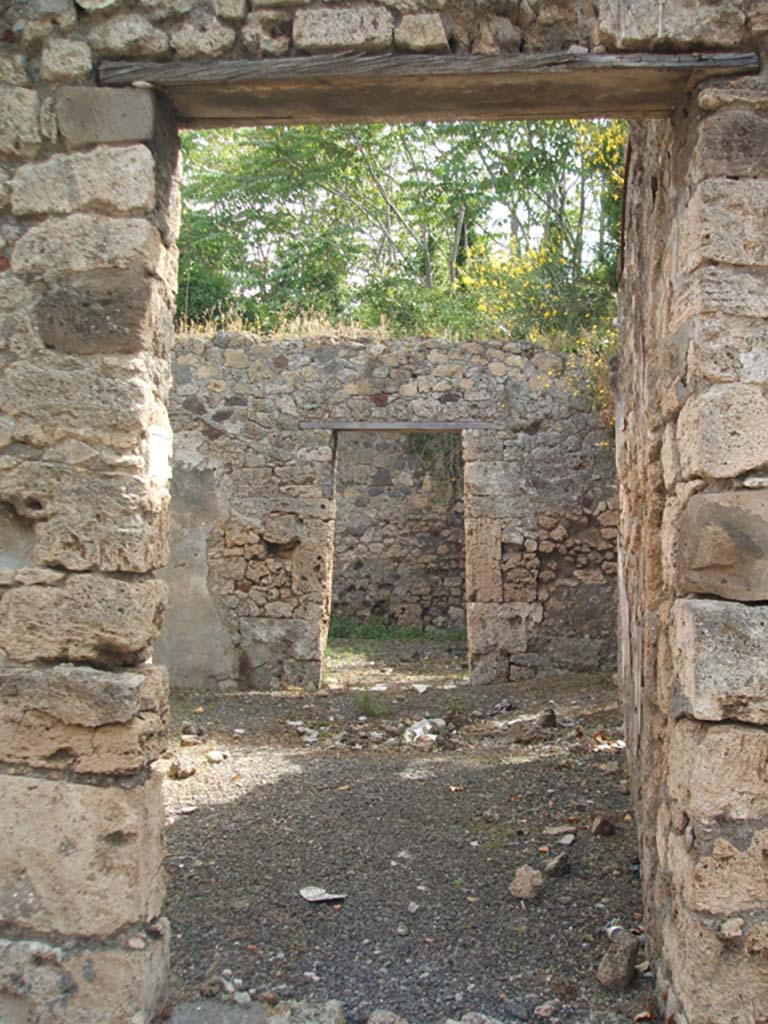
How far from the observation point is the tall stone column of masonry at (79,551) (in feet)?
8.54

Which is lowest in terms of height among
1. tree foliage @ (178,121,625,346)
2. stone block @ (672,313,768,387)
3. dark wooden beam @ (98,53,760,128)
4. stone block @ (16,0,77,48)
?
stone block @ (672,313,768,387)

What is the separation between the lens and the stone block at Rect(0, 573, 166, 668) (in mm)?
2643

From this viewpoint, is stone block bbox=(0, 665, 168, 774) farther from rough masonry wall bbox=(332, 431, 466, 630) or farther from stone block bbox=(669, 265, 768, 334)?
rough masonry wall bbox=(332, 431, 466, 630)

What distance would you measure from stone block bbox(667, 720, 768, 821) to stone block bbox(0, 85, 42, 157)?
253cm

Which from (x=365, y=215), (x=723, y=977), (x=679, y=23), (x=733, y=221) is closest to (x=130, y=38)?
(x=679, y=23)

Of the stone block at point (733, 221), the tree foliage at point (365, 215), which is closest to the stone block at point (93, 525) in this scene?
the stone block at point (733, 221)

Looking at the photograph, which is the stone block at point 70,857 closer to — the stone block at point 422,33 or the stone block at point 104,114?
the stone block at point 104,114

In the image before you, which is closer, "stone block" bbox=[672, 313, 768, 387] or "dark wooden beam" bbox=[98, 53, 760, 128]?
"stone block" bbox=[672, 313, 768, 387]

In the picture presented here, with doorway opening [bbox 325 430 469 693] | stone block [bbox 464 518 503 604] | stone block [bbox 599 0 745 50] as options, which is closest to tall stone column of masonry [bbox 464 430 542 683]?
stone block [bbox 464 518 503 604]

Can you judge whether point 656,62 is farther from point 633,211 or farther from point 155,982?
point 155,982

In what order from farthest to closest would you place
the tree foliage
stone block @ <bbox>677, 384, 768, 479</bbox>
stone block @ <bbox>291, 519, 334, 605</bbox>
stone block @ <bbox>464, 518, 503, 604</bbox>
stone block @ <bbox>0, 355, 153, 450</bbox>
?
the tree foliage
stone block @ <bbox>464, 518, 503, 604</bbox>
stone block @ <bbox>291, 519, 334, 605</bbox>
stone block @ <bbox>0, 355, 153, 450</bbox>
stone block @ <bbox>677, 384, 768, 479</bbox>

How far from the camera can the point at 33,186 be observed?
2.74m

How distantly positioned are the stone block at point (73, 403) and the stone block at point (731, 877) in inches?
76.2

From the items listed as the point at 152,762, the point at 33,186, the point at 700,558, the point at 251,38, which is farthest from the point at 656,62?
the point at 152,762
